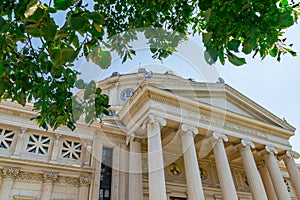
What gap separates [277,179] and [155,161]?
9142mm

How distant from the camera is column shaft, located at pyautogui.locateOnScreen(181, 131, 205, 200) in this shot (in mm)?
10086

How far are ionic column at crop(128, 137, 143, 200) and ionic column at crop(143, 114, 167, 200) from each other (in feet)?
5.82

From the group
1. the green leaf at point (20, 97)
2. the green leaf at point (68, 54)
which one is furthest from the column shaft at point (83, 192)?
the green leaf at point (68, 54)

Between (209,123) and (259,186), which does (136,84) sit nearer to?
(209,123)

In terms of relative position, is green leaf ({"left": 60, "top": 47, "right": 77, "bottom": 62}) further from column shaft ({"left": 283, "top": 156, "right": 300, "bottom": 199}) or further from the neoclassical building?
column shaft ({"left": 283, "top": 156, "right": 300, "bottom": 199})

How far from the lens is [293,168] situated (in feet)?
50.4

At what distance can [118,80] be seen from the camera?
25.1 meters

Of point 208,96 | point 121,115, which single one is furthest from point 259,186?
point 121,115

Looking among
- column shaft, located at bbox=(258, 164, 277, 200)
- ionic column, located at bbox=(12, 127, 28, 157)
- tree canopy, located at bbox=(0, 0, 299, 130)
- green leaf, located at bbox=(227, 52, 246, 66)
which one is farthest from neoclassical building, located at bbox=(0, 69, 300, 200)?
green leaf, located at bbox=(227, 52, 246, 66)

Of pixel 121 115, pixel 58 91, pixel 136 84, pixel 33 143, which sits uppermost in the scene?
pixel 136 84

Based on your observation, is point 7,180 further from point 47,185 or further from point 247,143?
point 247,143

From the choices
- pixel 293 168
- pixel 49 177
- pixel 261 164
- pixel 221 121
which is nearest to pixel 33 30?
pixel 49 177

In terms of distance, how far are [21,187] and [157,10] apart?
10.2m

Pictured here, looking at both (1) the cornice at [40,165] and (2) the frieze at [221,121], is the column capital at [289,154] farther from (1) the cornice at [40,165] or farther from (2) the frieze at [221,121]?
(1) the cornice at [40,165]
